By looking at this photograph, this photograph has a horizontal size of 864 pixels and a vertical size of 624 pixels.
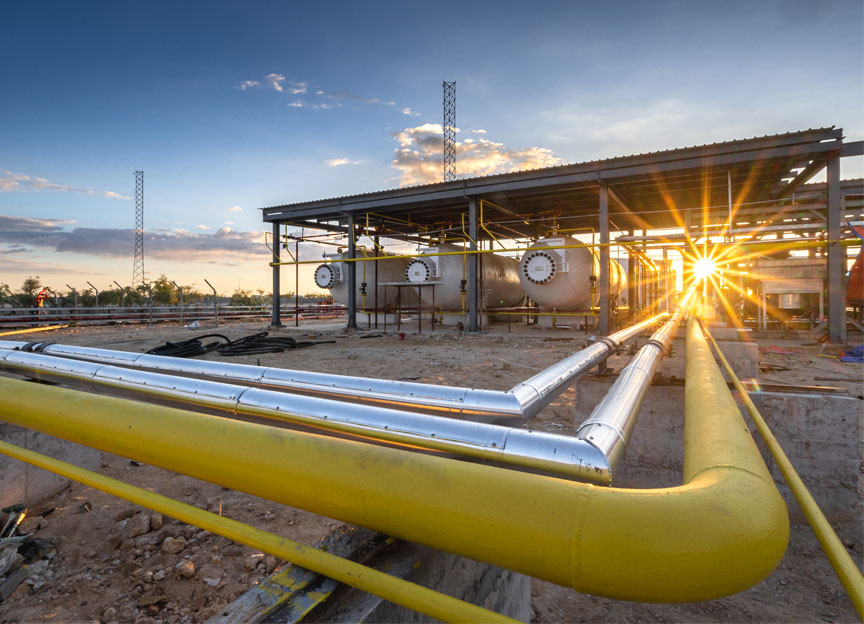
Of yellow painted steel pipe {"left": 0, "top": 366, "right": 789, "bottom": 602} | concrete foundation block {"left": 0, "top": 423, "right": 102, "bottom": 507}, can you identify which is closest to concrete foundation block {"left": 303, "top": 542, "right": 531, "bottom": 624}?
yellow painted steel pipe {"left": 0, "top": 366, "right": 789, "bottom": 602}

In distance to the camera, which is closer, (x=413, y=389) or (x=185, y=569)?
(x=413, y=389)

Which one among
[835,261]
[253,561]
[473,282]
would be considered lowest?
[253,561]

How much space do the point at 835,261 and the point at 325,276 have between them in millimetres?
14945

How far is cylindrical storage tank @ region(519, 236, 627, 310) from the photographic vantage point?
12266mm

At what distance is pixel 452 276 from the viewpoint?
15.2 meters

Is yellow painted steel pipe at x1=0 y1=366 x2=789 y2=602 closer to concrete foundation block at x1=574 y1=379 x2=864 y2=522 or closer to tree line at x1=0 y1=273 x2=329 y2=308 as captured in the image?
concrete foundation block at x1=574 y1=379 x2=864 y2=522

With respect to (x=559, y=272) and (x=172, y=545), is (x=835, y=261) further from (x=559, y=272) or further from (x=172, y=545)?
(x=172, y=545)

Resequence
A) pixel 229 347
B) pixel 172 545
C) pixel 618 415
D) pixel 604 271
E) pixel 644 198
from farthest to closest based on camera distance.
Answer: pixel 644 198, pixel 604 271, pixel 229 347, pixel 172 545, pixel 618 415

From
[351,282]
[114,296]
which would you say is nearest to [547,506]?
[351,282]

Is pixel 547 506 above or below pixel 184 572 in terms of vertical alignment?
above

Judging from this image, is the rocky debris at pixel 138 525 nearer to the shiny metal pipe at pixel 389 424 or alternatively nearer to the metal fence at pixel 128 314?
the shiny metal pipe at pixel 389 424

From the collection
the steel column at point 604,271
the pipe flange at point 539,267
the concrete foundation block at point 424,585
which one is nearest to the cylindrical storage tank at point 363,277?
the pipe flange at point 539,267

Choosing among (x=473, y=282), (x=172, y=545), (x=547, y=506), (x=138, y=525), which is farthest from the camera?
(x=473, y=282)

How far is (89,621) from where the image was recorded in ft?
6.06
